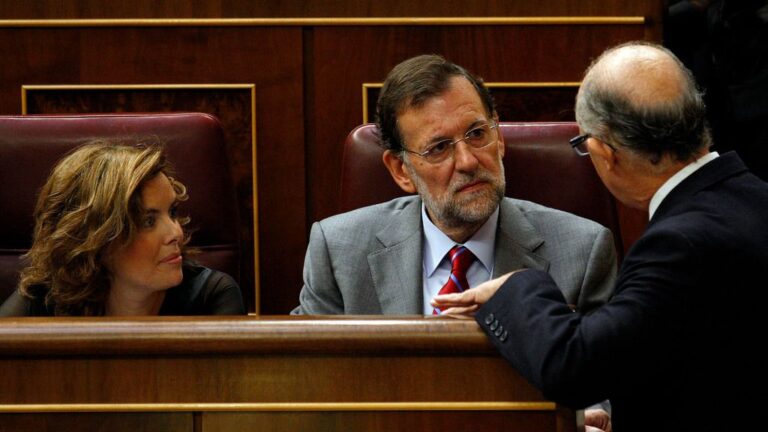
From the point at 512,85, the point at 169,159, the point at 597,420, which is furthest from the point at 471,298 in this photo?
the point at 512,85

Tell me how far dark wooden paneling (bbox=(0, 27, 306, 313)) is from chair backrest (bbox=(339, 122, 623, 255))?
0.35m

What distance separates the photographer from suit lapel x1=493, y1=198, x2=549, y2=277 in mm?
1271

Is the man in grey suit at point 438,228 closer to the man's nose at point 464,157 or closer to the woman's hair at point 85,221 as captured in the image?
the man's nose at point 464,157

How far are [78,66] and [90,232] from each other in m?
0.55

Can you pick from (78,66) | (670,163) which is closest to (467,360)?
(670,163)

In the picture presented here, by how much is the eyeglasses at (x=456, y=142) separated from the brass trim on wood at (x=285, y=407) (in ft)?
1.54

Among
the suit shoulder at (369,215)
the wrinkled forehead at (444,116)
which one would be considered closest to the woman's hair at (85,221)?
the suit shoulder at (369,215)

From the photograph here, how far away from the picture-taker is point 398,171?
1.35 meters

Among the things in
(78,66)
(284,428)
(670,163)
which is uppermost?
(78,66)

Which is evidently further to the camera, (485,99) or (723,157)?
(485,99)

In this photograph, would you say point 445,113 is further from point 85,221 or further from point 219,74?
point 219,74

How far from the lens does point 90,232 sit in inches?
50.7

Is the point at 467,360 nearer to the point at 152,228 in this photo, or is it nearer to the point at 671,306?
the point at 671,306

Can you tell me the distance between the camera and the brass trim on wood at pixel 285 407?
34.7 inches
